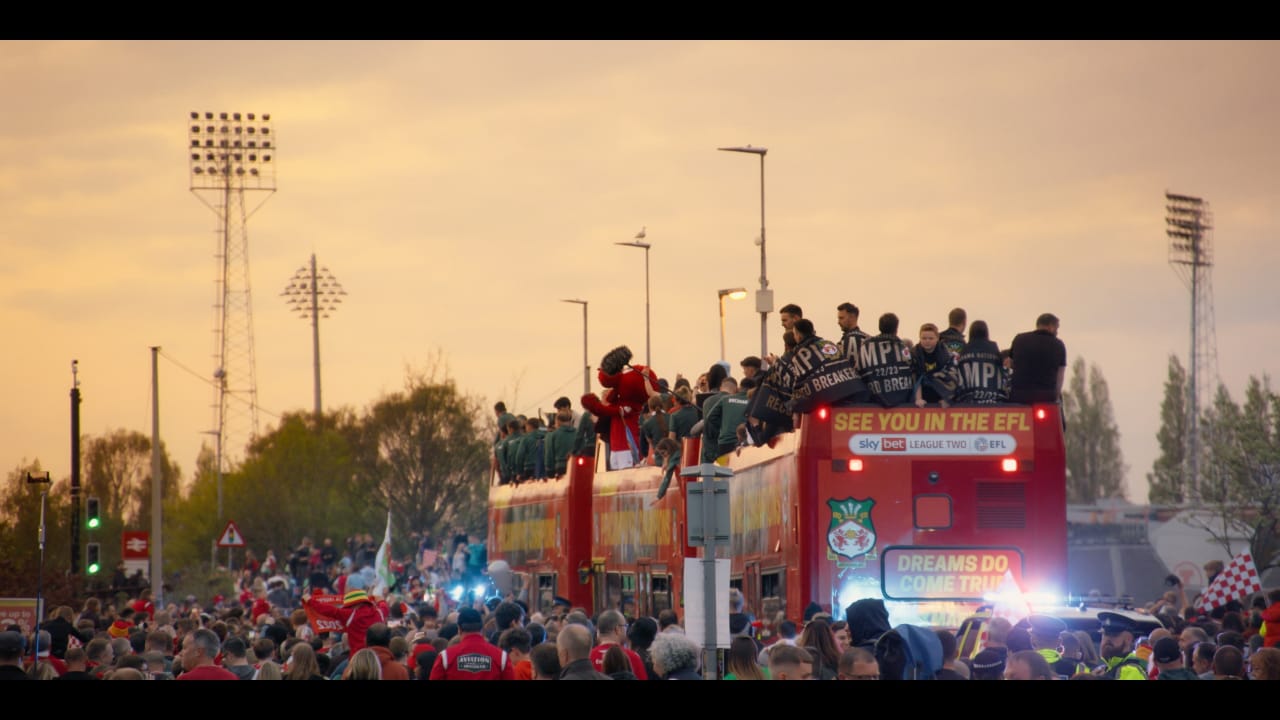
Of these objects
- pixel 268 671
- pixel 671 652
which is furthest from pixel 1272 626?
pixel 268 671

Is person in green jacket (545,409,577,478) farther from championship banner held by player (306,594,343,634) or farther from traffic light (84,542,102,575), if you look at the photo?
traffic light (84,542,102,575)

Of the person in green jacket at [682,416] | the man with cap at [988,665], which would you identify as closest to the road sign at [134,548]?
the person in green jacket at [682,416]

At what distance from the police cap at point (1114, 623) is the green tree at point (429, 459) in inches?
2456

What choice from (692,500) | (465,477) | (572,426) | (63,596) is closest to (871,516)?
(692,500)

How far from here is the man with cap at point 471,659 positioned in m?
Result: 10.6

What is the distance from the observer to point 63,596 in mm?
36875

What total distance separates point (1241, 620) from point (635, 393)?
29.4 ft

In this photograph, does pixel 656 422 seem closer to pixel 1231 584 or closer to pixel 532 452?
pixel 1231 584

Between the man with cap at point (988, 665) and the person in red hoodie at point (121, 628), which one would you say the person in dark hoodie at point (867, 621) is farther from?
the person in red hoodie at point (121, 628)

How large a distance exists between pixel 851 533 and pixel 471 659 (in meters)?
4.65

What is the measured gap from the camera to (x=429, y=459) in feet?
250

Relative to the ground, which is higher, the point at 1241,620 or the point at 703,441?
the point at 703,441

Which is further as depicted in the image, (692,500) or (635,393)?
(635,393)

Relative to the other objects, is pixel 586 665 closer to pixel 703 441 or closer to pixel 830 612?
pixel 830 612
